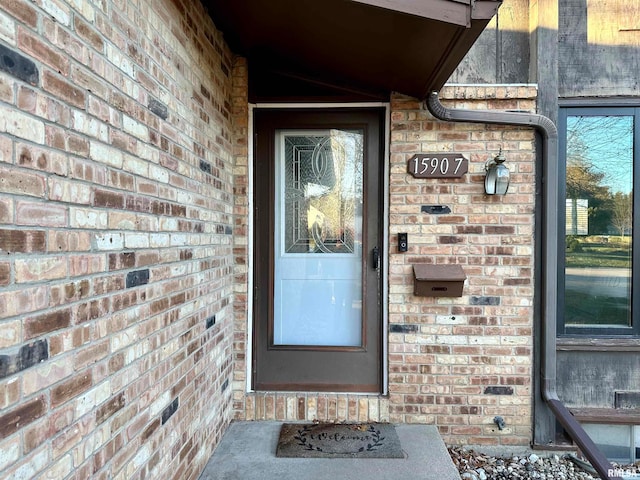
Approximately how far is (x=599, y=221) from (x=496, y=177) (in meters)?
0.94

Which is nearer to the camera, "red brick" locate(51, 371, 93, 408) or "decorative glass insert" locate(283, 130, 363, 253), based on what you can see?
"red brick" locate(51, 371, 93, 408)

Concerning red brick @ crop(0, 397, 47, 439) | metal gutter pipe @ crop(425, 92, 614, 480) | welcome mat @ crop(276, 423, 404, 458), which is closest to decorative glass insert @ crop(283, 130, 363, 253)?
metal gutter pipe @ crop(425, 92, 614, 480)

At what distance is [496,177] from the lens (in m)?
2.59

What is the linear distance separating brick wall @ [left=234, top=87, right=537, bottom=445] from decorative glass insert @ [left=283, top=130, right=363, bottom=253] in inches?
11.8

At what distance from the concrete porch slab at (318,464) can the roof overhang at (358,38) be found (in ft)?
7.32

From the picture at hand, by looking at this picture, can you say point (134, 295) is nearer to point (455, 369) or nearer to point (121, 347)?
→ point (121, 347)

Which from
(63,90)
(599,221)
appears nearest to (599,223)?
(599,221)

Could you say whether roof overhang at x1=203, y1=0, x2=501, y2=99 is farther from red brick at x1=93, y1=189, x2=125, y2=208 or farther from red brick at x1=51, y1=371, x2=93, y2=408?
red brick at x1=51, y1=371, x2=93, y2=408

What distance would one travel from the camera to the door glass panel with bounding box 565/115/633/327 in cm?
283

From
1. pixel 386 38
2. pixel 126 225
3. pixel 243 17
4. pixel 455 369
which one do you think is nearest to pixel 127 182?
pixel 126 225

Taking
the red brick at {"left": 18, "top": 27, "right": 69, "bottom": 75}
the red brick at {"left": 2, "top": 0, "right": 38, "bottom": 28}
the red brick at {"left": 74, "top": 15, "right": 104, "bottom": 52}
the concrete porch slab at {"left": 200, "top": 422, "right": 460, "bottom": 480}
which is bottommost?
the concrete porch slab at {"left": 200, "top": 422, "right": 460, "bottom": 480}

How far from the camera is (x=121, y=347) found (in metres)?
1.35

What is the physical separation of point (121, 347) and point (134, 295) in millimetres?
188

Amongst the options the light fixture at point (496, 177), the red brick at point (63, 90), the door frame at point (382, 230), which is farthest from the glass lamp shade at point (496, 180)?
the red brick at point (63, 90)
